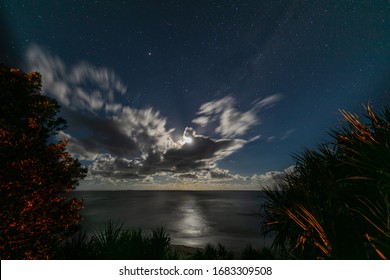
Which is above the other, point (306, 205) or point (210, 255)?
point (306, 205)

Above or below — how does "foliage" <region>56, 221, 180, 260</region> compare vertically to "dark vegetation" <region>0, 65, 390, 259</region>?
below

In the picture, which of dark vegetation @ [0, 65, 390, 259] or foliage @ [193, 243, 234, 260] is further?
foliage @ [193, 243, 234, 260]

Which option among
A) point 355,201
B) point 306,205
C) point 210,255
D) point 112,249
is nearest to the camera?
point 355,201

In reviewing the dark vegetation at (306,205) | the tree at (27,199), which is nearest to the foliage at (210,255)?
the dark vegetation at (306,205)

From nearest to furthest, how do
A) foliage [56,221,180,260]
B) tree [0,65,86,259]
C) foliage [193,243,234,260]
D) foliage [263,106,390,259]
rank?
1. foliage [263,106,390,259]
2. tree [0,65,86,259]
3. foliage [56,221,180,260]
4. foliage [193,243,234,260]

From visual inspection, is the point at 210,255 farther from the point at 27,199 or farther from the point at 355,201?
the point at 27,199

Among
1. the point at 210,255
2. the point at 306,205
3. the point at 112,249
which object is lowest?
the point at 210,255

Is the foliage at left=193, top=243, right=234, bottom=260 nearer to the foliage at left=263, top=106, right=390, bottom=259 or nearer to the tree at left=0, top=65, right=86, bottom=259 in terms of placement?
the foliage at left=263, top=106, right=390, bottom=259

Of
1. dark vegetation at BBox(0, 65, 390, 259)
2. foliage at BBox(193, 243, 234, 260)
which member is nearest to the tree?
dark vegetation at BBox(0, 65, 390, 259)

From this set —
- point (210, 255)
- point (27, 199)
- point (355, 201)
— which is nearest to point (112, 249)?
point (27, 199)

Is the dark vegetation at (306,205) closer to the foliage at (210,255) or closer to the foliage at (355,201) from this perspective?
the foliage at (355,201)

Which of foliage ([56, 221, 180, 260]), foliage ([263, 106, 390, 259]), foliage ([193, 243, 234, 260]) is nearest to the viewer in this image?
foliage ([263, 106, 390, 259])
